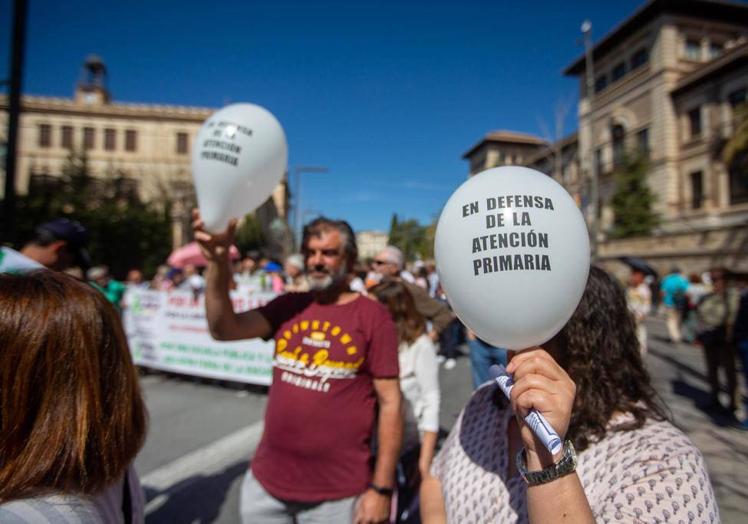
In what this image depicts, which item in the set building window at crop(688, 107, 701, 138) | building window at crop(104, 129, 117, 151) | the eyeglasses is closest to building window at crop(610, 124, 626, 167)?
building window at crop(688, 107, 701, 138)

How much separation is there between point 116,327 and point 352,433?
1037 millimetres

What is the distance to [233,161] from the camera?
193 cm

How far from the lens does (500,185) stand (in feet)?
3.47

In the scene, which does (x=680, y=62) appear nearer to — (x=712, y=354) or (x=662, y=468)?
(x=712, y=354)

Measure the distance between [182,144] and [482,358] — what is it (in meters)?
37.9

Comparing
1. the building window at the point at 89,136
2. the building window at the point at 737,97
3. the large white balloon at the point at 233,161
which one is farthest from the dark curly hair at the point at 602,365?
the building window at the point at 89,136

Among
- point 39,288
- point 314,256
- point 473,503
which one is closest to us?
point 39,288

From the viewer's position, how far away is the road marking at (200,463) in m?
3.39

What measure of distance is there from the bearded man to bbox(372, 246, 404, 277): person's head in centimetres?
224

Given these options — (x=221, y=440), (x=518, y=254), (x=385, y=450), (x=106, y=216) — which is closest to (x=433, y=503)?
(x=385, y=450)

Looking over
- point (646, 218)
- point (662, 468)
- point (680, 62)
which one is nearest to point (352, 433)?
point (662, 468)

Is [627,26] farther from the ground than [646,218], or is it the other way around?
[627,26]

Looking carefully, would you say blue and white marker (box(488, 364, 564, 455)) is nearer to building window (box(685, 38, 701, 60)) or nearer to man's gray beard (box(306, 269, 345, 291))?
man's gray beard (box(306, 269, 345, 291))

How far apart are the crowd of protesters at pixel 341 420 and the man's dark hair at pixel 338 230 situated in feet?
0.04
